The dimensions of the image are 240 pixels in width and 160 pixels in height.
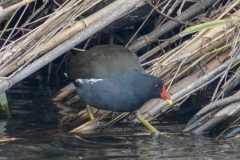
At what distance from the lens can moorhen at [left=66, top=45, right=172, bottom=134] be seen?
4.31 m

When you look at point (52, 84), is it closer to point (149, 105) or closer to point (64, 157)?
point (149, 105)

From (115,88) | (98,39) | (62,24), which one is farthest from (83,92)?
(98,39)

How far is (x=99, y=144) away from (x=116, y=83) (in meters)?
0.53

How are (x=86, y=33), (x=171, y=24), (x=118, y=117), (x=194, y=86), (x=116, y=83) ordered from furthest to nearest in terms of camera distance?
(x=171, y=24), (x=118, y=117), (x=194, y=86), (x=116, y=83), (x=86, y=33)

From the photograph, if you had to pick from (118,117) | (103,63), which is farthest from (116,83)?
(118,117)

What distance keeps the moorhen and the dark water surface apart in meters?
0.23

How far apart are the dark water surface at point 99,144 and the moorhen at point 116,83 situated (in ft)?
0.76

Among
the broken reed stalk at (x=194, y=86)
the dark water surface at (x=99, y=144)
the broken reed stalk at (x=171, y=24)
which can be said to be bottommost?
the dark water surface at (x=99, y=144)

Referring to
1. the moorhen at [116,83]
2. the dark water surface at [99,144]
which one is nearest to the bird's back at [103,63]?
the moorhen at [116,83]

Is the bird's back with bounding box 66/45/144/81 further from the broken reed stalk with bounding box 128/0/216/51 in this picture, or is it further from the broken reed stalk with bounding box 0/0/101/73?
the broken reed stalk with bounding box 128/0/216/51

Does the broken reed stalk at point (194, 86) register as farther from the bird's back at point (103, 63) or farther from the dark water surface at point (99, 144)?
the bird's back at point (103, 63)

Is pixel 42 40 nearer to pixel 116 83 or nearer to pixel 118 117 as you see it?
pixel 116 83

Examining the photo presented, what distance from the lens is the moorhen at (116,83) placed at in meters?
4.31

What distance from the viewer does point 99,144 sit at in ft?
13.3
